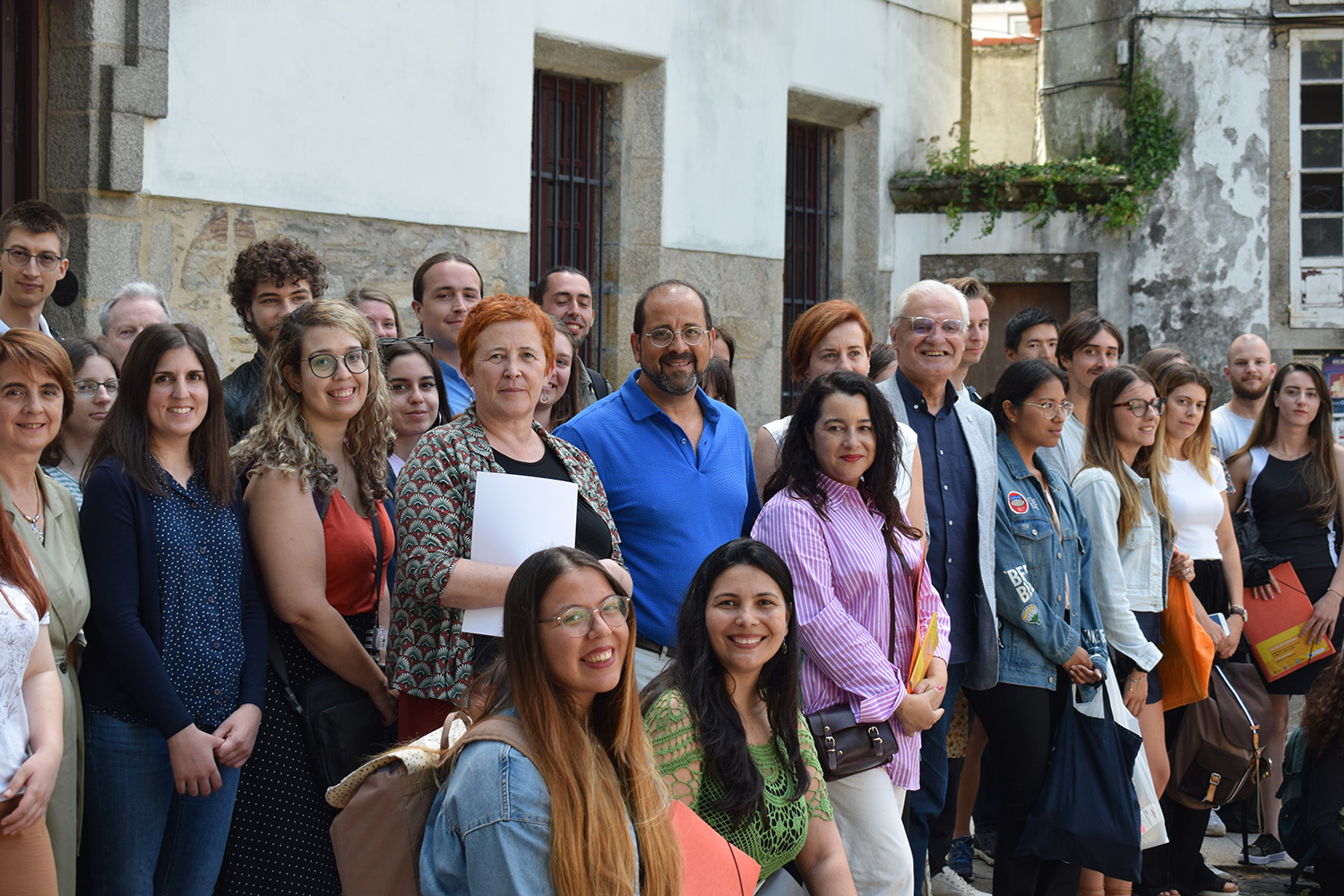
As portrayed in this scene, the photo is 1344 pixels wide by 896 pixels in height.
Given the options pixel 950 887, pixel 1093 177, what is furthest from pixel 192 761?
pixel 1093 177

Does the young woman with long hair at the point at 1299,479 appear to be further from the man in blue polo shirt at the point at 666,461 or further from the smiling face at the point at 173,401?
the smiling face at the point at 173,401

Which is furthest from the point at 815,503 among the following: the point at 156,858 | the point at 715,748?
the point at 156,858

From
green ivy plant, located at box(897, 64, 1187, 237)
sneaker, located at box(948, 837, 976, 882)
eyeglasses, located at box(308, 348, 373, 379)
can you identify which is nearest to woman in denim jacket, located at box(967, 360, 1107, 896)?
sneaker, located at box(948, 837, 976, 882)

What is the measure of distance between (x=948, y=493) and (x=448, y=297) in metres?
2.02

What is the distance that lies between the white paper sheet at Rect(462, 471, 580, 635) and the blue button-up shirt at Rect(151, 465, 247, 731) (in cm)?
63

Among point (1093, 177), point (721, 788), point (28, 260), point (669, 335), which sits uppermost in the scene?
point (1093, 177)

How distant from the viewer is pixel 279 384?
3592 millimetres

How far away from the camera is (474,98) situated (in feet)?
26.1

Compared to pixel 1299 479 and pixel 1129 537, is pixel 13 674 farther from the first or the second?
pixel 1299 479

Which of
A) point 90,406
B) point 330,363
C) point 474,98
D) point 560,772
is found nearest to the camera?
point 560,772

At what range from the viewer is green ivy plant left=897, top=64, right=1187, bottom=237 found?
10.7 metres

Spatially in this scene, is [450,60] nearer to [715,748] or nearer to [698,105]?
[698,105]

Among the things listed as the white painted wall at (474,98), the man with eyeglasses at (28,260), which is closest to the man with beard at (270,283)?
the man with eyeglasses at (28,260)

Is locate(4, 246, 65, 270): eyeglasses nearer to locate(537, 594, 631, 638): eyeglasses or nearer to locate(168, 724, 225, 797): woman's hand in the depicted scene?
locate(168, 724, 225, 797): woman's hand
